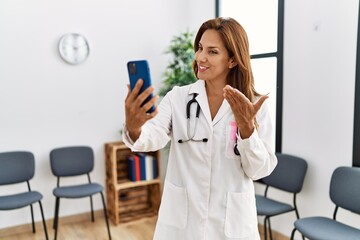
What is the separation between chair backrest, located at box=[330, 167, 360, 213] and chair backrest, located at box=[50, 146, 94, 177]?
2301 millimetres

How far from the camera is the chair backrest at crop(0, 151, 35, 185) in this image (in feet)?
9.94

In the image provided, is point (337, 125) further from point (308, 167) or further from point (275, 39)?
point (275, 39)

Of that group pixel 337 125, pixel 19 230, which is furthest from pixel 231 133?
pixel 19 230

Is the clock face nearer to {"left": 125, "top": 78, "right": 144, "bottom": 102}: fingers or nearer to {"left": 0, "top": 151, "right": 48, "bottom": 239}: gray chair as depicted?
{"left": 0, "top": 151, "right": 48, "bottom": 239}: gray chair

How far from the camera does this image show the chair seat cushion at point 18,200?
8.73 ft

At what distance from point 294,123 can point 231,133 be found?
68.3 inches

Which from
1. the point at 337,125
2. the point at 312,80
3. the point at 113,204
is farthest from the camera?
the point at 113,204

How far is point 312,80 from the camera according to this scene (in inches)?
104

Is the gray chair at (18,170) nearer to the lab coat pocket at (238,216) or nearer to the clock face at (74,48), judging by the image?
the clock face at (74,48)

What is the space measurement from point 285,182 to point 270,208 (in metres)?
0.31

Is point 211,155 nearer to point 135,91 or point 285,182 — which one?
point 135,91

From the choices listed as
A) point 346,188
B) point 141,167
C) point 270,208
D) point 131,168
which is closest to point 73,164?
point 131,168

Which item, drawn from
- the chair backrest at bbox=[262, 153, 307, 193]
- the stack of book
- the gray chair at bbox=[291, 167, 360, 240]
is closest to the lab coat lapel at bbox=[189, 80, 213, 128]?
the gray chair at bbox=[291, 167, 360, 240]

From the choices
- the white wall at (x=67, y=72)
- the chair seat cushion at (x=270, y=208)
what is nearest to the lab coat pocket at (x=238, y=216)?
the chair seat cushion at (x=270, y=208)
